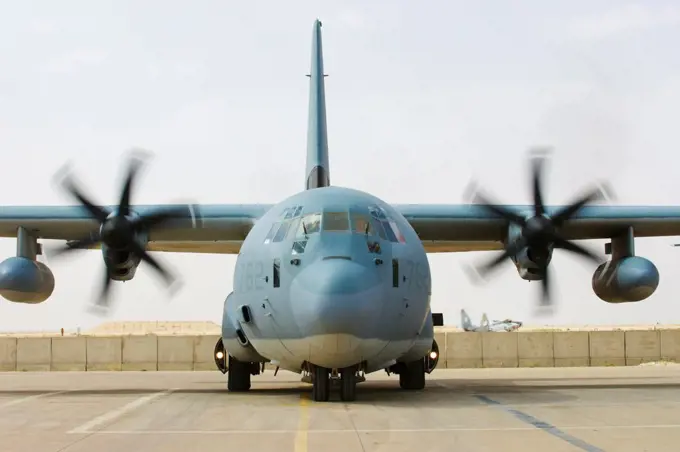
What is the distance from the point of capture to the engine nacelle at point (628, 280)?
838 inches

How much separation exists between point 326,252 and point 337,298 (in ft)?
3.49

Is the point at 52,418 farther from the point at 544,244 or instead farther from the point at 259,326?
the point at 544,244

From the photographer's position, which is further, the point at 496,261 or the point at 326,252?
the point at 496,261

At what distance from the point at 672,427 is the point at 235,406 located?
7429 mm

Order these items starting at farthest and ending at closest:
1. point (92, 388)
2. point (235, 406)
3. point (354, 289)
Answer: point (92, 388) → point (235, 406) → point (354, 289)

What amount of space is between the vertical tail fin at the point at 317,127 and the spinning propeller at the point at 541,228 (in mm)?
3901

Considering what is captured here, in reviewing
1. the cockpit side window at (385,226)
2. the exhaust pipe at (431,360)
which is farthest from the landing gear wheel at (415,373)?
the cockpit side window at (385,226)

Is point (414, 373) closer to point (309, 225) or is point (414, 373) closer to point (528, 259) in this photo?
point (528, 259)

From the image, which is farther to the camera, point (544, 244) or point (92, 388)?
point (92, 388)

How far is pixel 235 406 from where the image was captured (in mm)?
15883

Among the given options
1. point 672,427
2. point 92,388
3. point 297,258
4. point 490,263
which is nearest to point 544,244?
point 490,263

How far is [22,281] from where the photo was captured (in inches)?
846

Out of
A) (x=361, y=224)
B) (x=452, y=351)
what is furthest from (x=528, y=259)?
(x=452, y=351)

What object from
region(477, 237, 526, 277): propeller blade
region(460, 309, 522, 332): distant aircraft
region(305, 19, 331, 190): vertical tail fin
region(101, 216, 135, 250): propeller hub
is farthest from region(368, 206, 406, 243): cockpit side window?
region(460, 309, 522, 332): distant aircraft
